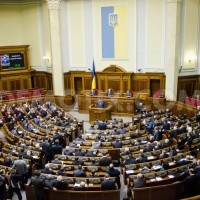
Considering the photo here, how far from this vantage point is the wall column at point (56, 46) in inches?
815

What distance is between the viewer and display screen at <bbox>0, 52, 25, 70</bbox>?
22609 mm

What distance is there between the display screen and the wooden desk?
6.59 meters

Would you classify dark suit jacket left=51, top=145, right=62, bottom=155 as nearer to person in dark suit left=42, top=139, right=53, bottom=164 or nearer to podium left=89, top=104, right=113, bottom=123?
person in dark suit left=42, top=139, right=53, bottom=164

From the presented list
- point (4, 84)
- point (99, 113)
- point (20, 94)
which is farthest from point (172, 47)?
point (4, 84)

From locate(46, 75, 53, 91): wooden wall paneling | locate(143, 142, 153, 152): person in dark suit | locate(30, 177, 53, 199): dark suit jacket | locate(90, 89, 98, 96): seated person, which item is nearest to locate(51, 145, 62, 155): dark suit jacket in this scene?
locate(30, 177, 53, 199): dark suit jacket

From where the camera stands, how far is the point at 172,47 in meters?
A: 18.5

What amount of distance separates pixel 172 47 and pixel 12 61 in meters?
12.2

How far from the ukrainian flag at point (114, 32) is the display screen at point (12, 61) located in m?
6.88

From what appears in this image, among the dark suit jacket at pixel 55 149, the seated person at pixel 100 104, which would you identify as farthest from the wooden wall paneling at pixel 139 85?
the dark suit jacket at pixel 55 149

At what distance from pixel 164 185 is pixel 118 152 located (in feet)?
11.7

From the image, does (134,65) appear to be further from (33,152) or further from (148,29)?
(33,152)

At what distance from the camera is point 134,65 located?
20750 millimetres

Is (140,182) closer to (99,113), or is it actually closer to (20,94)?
(99,113)

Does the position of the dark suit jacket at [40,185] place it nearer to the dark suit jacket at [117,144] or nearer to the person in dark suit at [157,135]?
the dark suit jacket at [117,144]
